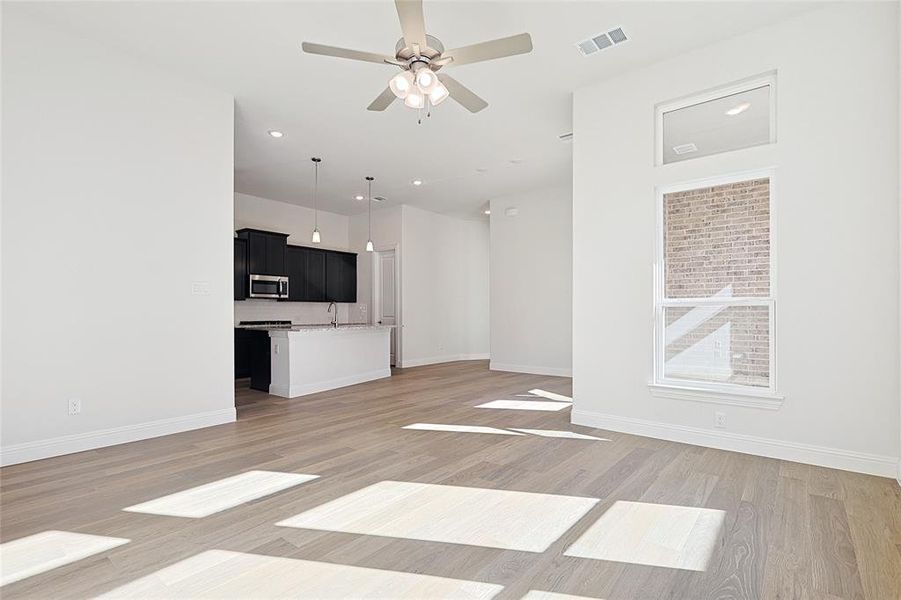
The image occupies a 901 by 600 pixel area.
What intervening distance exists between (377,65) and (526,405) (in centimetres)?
382

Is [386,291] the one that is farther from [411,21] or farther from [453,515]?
[453,515]

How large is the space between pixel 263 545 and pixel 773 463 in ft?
10.9

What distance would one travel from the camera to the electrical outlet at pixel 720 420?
3.52 metres

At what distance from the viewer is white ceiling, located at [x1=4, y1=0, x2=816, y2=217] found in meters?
3.21

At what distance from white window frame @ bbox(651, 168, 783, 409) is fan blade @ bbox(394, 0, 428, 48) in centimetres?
238

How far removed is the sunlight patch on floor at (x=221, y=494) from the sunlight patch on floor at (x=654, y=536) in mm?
1764

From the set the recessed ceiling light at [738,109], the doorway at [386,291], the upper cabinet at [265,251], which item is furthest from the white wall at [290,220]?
the recessed ceiling light at [738,109]

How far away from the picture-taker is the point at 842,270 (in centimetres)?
307

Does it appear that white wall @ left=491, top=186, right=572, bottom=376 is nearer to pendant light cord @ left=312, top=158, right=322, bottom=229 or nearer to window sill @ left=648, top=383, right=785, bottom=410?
pendant light cord @ left=312, top=158, right=322, bottom=229

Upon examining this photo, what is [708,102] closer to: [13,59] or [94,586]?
[94,586]

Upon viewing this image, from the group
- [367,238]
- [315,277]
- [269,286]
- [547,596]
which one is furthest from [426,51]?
[367,238]

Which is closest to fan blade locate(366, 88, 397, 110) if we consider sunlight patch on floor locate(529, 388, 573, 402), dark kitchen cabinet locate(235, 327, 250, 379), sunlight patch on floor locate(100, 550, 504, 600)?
sunlight patch on floor locate(100, 550, 504, 600)

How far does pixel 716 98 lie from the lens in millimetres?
3629

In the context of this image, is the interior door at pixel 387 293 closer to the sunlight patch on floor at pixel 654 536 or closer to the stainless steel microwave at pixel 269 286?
the stainless steel microwave at pixel 269 286
